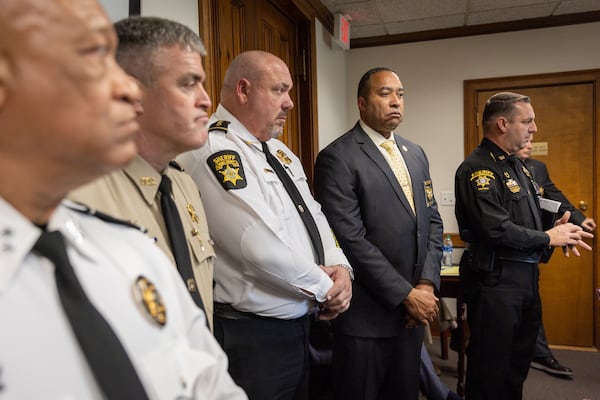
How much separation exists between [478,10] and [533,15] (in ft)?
1.66

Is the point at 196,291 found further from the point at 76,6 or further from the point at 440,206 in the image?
the point at 440,206

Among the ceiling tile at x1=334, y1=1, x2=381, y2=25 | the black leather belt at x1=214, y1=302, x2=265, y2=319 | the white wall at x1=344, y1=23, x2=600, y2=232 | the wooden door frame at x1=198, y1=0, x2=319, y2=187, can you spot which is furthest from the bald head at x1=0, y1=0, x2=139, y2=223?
the white wall at x1=344, y1=23, x2=600, y2=232

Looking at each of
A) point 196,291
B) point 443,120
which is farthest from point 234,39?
point 443,120

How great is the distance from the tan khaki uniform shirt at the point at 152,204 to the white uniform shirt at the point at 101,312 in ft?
0.57

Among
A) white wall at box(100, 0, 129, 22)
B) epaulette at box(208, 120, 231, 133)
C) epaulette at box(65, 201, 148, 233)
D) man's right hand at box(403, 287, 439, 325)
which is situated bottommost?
man's right hand at box(403, 287, 439, 325)

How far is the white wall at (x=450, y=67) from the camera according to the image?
3.72 meters

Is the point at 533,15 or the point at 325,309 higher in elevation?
the point at 533,15

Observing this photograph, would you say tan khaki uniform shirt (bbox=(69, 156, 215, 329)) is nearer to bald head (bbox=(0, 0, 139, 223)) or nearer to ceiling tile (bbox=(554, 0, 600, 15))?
bald head (bbox=(0, 0, 139, 223))

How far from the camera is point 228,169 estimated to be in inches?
53.1

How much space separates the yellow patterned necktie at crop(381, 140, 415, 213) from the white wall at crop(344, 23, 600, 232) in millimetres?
1976

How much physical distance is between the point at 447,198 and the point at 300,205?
279 centimetres

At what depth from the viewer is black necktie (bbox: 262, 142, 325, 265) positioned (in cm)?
154

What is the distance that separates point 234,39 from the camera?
2.36 m

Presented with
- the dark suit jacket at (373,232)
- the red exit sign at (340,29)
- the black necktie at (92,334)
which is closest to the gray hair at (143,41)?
the black necktie at (92,334)
